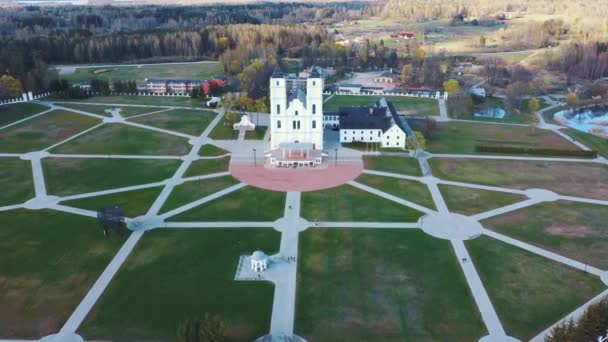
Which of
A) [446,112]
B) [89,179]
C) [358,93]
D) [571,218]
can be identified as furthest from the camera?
[358,93]

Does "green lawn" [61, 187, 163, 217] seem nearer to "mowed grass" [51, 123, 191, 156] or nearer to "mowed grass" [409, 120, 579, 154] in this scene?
"mowed grass" [51, 123, 191, 156]

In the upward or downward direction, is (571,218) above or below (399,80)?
below

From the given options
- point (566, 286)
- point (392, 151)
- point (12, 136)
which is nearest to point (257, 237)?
point (566, 286)

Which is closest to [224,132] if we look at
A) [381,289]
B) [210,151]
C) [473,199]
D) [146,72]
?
[210,151]

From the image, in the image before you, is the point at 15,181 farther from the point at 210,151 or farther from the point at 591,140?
the point at 591,140

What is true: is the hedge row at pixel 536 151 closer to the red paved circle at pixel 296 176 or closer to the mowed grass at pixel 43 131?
the red paved circle at pixel 296 176

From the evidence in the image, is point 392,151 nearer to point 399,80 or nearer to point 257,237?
point 257,237

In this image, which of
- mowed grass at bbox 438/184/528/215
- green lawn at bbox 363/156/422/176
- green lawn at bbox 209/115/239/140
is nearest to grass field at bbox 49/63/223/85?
green lawn at bbox 209/115/239/140
